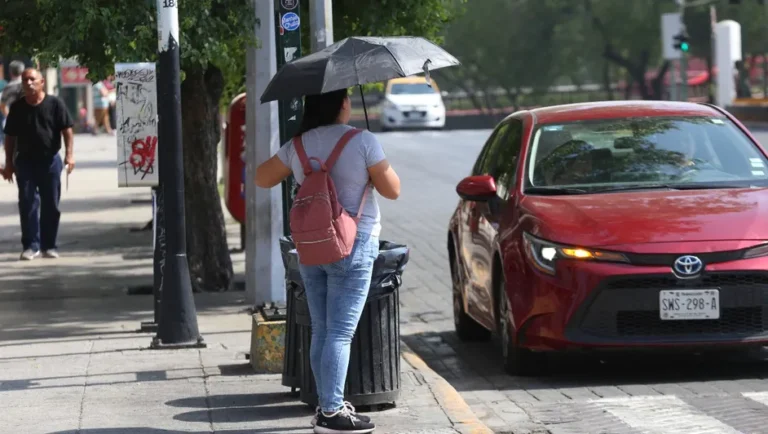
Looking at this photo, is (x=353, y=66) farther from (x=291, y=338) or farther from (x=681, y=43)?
(x=681, y=43)

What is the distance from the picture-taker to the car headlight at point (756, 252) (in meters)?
8.35

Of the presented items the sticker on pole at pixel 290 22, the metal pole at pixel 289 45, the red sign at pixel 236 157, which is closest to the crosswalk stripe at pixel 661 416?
the metal pole at pixel 289 45

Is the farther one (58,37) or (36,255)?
(36,255)

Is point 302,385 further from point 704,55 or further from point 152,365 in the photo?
point 704,55

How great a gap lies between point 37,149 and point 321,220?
9334 mm

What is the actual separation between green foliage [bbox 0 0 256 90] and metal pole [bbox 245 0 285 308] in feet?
0.75

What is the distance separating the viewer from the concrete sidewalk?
7.36 metres

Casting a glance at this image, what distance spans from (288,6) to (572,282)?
7.82 feet

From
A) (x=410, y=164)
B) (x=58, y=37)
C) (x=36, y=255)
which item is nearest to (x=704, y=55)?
(x=410, y=164)

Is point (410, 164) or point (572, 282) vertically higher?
point (572, 282)

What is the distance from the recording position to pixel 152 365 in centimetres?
909

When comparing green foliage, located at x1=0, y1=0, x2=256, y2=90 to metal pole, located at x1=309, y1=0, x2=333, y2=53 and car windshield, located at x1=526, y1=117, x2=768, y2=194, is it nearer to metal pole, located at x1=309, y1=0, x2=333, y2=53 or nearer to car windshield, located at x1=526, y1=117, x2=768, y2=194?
metal pole, located at x1=309, y1=0, x2=333, y2=53

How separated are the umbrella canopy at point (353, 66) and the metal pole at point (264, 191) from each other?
15.1 ft

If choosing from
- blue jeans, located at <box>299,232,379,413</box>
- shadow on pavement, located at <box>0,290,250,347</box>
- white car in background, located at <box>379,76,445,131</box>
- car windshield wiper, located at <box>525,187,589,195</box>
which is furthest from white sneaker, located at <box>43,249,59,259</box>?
white car in background, located at <box>379,76,445,131</box>
